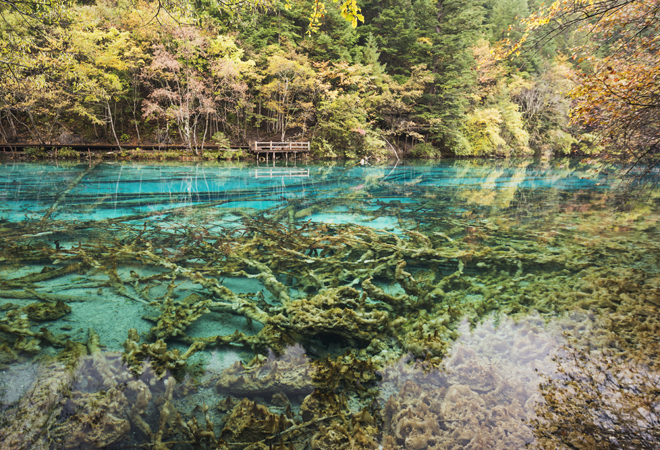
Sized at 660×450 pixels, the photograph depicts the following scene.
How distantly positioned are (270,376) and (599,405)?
2.10 m

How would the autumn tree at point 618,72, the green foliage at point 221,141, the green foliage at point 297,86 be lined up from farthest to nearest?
the green foliage at point 221,141
the green foliage at point 297,86
the autumn tree at point 618,72

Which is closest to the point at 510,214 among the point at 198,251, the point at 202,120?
the point at 198,251

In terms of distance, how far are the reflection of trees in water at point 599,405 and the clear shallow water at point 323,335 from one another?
0.01 meters

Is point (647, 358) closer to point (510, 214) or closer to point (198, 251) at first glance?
A: point (198, 251)

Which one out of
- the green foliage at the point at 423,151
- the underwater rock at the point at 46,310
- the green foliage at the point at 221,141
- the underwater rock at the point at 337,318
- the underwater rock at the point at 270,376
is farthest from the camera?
the green foliage at the point at 423,151

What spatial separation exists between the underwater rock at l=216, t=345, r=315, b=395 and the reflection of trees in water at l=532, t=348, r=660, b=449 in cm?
145

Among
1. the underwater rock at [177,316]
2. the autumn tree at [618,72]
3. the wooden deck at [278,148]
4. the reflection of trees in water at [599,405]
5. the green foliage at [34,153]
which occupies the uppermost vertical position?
the autumn tree at [618,72]

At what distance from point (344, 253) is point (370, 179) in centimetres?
982

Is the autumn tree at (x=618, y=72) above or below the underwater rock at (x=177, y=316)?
above

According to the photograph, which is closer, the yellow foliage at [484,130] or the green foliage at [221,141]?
the green foliage at [221,141]

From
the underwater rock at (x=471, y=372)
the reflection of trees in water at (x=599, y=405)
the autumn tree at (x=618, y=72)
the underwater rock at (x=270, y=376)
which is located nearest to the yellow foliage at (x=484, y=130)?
the autumn tree at (x=618, y=72)

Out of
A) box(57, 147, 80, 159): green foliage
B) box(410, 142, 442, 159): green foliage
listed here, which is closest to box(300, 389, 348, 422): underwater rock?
box(57, 147, 80, 159): green foliage

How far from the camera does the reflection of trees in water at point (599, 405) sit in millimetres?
1758

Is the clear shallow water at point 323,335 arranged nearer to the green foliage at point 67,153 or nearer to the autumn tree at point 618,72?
the autumn tree at point 618,72
